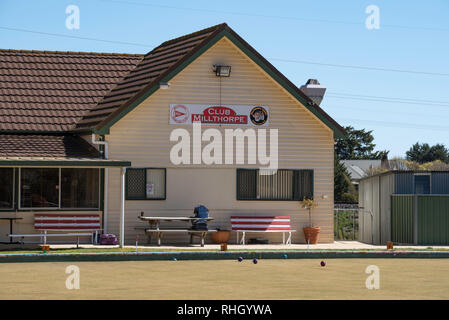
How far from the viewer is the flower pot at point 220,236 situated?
24141 millimetres

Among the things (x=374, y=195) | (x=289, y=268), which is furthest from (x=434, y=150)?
(x=289, y=268)

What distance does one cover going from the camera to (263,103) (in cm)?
2511

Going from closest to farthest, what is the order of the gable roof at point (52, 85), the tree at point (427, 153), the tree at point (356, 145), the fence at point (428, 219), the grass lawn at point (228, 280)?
the grass lawn at point (228, 280)
the fence at point (428, 219)
the gable roof at point (52, 85)
the tree at point (356, 145)
the tree at point (427, 153)

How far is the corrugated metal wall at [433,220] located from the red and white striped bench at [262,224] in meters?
3.77

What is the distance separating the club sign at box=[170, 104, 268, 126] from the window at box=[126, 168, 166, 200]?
61.1 inches

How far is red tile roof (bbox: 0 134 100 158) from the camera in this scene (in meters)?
22.9

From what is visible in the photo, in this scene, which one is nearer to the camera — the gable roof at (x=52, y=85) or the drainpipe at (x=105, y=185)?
the drainpipe at (x=105, y=185)

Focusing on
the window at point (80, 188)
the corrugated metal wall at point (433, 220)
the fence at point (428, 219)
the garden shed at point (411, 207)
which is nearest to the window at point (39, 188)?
the window at point (80, 188)

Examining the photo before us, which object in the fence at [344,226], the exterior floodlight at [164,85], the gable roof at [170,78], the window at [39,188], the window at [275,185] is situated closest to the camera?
the window at [39,188]

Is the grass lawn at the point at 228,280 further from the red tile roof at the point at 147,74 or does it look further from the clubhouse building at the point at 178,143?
the red tile roof at the point at 147,74

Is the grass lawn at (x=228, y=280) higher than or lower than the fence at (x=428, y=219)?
lower

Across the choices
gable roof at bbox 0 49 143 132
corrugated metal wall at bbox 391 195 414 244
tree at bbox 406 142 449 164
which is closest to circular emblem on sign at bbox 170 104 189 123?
gable roof at bbox 0 49 143 132
